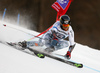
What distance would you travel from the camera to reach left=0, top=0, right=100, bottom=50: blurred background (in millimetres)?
5203

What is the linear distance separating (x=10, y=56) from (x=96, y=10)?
3983 mm

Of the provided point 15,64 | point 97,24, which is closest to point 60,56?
point 15,64

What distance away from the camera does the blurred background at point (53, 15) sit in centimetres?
520

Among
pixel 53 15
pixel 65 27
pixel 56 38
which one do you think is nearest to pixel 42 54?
pixel 56 38

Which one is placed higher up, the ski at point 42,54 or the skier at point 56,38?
the skier at point 56,38

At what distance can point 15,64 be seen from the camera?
1.65 meters

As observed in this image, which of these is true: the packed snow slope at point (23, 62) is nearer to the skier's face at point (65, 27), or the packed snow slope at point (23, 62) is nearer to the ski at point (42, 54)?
the ski at point (42, 54)

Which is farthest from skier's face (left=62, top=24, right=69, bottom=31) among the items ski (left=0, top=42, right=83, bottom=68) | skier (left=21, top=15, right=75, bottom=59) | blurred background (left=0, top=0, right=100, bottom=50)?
blurred background (left=0, top=0, right=100, bottom=50)

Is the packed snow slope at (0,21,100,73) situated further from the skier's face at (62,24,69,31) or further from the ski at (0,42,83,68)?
the skier's face at (62,24,69,31)

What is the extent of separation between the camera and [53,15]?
5.77m

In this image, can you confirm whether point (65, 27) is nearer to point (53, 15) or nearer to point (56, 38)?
point (56, 38)

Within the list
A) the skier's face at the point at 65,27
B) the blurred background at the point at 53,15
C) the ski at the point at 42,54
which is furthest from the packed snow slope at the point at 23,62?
the blurred background at the point at 53,15

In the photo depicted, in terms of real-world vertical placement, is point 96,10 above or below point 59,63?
above

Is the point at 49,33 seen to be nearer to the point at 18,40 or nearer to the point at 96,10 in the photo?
the point at 18,40
